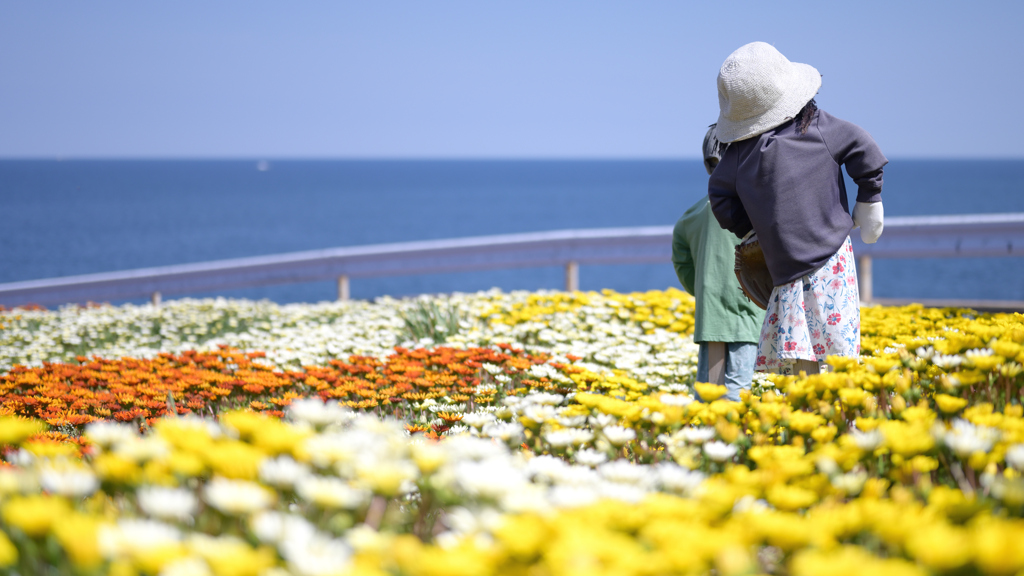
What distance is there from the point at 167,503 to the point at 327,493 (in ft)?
0.80

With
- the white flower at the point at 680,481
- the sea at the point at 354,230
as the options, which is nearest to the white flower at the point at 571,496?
the white flower at the point at 680,481

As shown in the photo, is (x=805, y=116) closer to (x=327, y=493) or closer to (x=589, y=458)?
(x=589, y=458)

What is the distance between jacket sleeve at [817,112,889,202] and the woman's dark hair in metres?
0.04

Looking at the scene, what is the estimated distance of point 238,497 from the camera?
1164 mm

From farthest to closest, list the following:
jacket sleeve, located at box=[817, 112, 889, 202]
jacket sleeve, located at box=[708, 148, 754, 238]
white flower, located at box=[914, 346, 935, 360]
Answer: jacket sleeve, located at box=[708, 148, 754, 238] → jacket sleeve, located at box=[817, 112, 889, 202] → white flower, located at box=[914, 346, 935, 360]

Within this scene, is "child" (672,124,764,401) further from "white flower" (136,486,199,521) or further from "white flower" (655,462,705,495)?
"white flower" (136,486,199,521)

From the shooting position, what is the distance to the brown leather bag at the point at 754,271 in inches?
117

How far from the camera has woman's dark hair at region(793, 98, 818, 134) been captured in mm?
2760

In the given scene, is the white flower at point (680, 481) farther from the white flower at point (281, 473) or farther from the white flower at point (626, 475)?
the white flower at point (281, 473)

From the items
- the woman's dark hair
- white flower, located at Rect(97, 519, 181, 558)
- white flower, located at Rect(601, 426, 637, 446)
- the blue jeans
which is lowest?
the blue jeans

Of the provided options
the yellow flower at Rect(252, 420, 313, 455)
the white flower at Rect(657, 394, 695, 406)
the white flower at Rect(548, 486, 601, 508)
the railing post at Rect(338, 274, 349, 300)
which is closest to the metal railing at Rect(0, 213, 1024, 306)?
the railing post at Rect(338, 274, 349, 300)

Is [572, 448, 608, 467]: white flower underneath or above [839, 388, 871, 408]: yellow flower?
underneath

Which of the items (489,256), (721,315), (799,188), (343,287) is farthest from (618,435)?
(343,287)

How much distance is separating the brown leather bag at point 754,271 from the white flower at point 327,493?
2172mm
